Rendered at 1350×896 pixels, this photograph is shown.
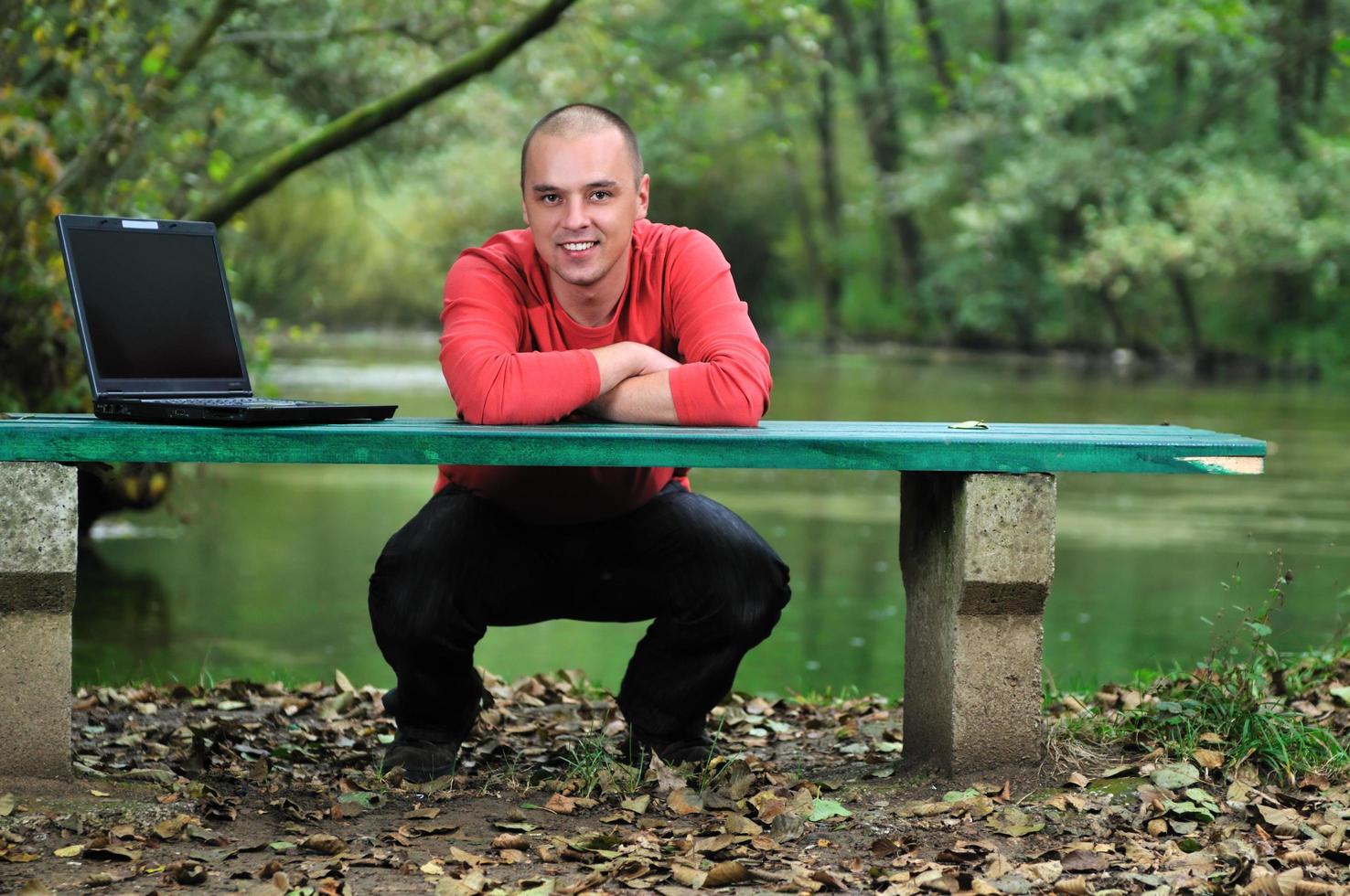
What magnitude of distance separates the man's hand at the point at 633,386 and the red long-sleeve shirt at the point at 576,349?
28mm

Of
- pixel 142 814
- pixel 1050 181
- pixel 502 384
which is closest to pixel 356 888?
pixel 142 814

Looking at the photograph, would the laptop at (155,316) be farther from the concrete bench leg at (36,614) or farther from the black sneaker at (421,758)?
the black sneaker at (421,758)

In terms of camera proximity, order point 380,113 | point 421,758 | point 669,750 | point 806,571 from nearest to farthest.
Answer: point 421,758 < point 669,750 < point 380,113 < point 806,571

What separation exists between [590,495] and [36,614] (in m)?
1.35

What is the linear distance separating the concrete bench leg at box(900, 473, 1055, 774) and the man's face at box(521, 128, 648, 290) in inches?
40.4

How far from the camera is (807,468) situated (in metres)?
3.98

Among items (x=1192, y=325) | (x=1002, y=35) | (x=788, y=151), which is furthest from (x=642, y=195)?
(x=1002, y=35)

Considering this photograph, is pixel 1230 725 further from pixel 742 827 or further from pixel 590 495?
pixel 590 495

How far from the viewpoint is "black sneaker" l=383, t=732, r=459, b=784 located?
431 centimetres

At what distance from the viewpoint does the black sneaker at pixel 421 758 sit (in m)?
4.31

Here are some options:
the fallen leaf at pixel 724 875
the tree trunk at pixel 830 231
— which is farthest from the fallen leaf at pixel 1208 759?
the tree trunk at pixel 830 231

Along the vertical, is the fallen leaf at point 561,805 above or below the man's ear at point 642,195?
below

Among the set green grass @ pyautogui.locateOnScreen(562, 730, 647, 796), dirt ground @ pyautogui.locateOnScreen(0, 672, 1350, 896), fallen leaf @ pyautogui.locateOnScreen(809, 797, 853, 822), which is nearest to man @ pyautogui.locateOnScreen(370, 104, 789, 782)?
green grass @ pyautogui.locateOnScreen(562, 730, 647, 796)

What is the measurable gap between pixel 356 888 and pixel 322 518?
936 centimetres
